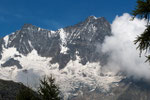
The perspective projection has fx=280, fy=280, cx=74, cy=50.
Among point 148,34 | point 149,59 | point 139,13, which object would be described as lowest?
point 149,59

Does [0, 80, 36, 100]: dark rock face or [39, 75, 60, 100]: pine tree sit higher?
[0, 80, 36, 100]: dark rock face

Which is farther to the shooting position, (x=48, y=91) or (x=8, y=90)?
(x=8, y=90)

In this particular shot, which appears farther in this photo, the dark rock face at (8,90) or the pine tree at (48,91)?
the dark rock face at (8,90)

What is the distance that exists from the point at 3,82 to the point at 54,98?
16.5 meters

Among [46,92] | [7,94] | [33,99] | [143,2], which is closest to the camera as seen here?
[143,2]

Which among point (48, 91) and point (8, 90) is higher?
point (8, 90)

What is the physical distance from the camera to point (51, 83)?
107 feet

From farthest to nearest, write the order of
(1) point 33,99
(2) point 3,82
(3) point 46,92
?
(2) point 3,82, (3) point 46,92, (1) point 33,99

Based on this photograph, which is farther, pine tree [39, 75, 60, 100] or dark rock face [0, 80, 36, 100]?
dark rock face [0, 80, 36, 100]

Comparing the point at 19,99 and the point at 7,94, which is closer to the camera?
the point at 19,99

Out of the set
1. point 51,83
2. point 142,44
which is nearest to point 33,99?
A: point 51,83

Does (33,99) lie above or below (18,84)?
below

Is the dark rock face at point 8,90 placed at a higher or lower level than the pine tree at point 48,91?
higher

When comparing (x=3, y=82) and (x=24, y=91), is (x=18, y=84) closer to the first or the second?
(x=3, y=82)
